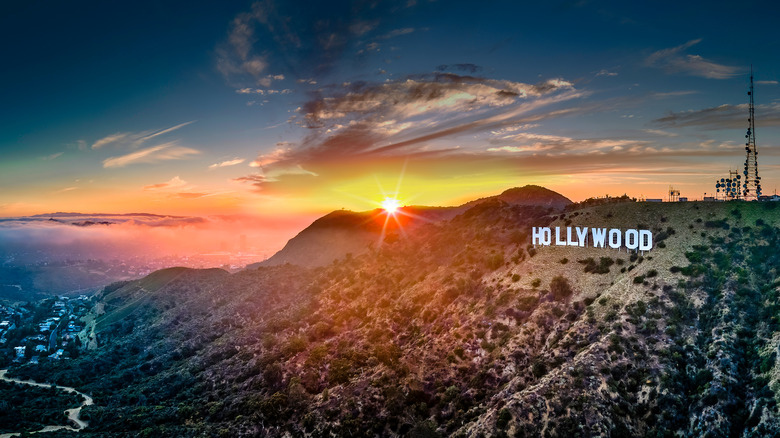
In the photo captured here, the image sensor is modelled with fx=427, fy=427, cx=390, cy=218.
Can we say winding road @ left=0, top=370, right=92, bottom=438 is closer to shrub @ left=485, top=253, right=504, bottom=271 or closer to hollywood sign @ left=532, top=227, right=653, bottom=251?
shrub @ left=485, top=253, right=504, bottom=271

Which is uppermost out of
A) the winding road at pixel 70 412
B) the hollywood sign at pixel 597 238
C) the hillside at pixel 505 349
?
the hollywood sign at pixel 597 238

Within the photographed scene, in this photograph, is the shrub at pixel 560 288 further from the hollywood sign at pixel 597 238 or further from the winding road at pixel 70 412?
the winding road at pixel 70 412

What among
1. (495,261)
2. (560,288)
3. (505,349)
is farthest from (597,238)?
(505,349)

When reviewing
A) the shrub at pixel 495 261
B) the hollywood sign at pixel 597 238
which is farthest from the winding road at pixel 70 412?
the hollywood sign at pixel 597 238

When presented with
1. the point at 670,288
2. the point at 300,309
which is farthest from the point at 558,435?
the point at 300,309

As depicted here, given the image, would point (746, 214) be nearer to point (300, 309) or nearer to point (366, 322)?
point (366, 322)

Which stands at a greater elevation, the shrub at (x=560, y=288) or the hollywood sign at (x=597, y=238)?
the hollywood sign at (x=597, y=238)
